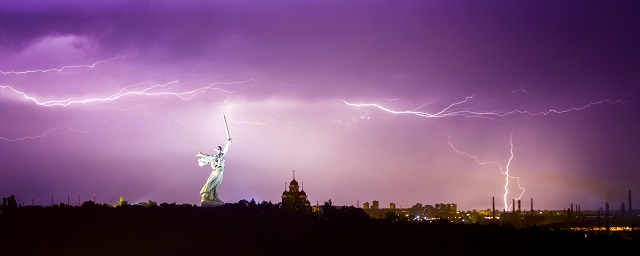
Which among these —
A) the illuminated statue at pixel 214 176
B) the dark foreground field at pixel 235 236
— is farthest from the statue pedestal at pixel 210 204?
the dark foreground field at pixel 235 236

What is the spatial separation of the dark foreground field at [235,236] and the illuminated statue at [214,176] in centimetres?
693

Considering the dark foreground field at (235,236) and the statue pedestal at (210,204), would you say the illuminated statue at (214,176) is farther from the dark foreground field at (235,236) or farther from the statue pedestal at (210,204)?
the dark foreground field at (235,236)

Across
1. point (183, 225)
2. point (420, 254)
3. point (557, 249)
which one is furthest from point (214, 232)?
point (557, 249)

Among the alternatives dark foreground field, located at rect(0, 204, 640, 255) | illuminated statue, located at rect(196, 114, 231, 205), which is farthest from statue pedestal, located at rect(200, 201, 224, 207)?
dark foreground field, located at rect(0, 204, 640, 255)

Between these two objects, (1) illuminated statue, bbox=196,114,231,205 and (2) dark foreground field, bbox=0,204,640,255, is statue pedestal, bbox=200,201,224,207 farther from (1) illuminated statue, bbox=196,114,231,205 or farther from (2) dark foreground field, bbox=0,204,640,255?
(2) dark foreground field, bbox=0,204,640,255

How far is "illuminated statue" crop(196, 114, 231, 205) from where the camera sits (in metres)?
58.2

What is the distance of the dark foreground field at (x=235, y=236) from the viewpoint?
109 ft

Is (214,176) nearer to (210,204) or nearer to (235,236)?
(210,204)

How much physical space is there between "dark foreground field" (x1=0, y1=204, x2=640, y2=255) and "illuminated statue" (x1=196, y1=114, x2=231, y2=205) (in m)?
6.93

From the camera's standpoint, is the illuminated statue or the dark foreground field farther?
the illuminated statue

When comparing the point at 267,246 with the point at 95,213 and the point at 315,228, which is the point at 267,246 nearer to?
the point at 315,228

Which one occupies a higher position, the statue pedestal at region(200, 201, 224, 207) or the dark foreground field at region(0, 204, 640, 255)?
the statue pedestal at region(200, 201, 224, 207)

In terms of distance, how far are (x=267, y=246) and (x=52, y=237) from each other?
9665 mm

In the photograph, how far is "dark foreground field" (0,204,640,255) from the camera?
33.2 m
